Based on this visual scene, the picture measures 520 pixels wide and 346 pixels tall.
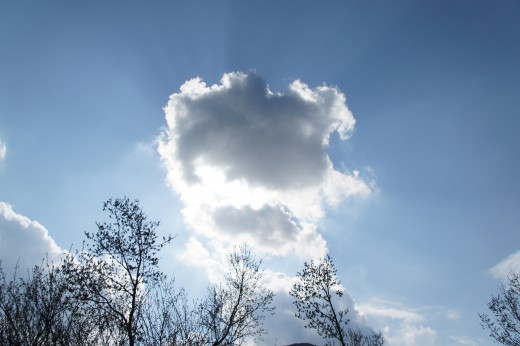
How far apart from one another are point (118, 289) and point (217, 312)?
754 cm

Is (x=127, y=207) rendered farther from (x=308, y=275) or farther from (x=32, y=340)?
(x=308, y=275)

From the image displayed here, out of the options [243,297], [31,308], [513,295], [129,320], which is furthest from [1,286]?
[513,295]

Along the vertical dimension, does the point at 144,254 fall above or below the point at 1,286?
above

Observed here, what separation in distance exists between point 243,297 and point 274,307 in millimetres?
2692

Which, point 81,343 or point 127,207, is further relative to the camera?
point 127,207

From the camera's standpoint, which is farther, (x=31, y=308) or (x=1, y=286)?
(x=1, y=286)

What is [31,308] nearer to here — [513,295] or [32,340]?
[32,340]

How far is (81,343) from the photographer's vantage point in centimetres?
1281

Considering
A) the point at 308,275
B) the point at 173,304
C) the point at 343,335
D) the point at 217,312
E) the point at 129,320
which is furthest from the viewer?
the point at 308,275

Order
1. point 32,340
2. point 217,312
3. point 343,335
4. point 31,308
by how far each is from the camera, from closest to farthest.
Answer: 1. point 32,340
2. point 31,308
3. point 217,312
4. point 343,335

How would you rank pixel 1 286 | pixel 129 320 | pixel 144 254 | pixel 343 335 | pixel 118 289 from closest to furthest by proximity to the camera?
pixel 1 286 < pixel 129 320 < pixel 118 289 < pixel 144 254 < pixel 343 335

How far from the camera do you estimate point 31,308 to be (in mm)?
13633

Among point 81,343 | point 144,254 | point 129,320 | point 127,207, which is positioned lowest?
point 81,343

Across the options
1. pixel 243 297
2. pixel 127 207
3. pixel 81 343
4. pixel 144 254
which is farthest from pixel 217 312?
pixel 81 343
